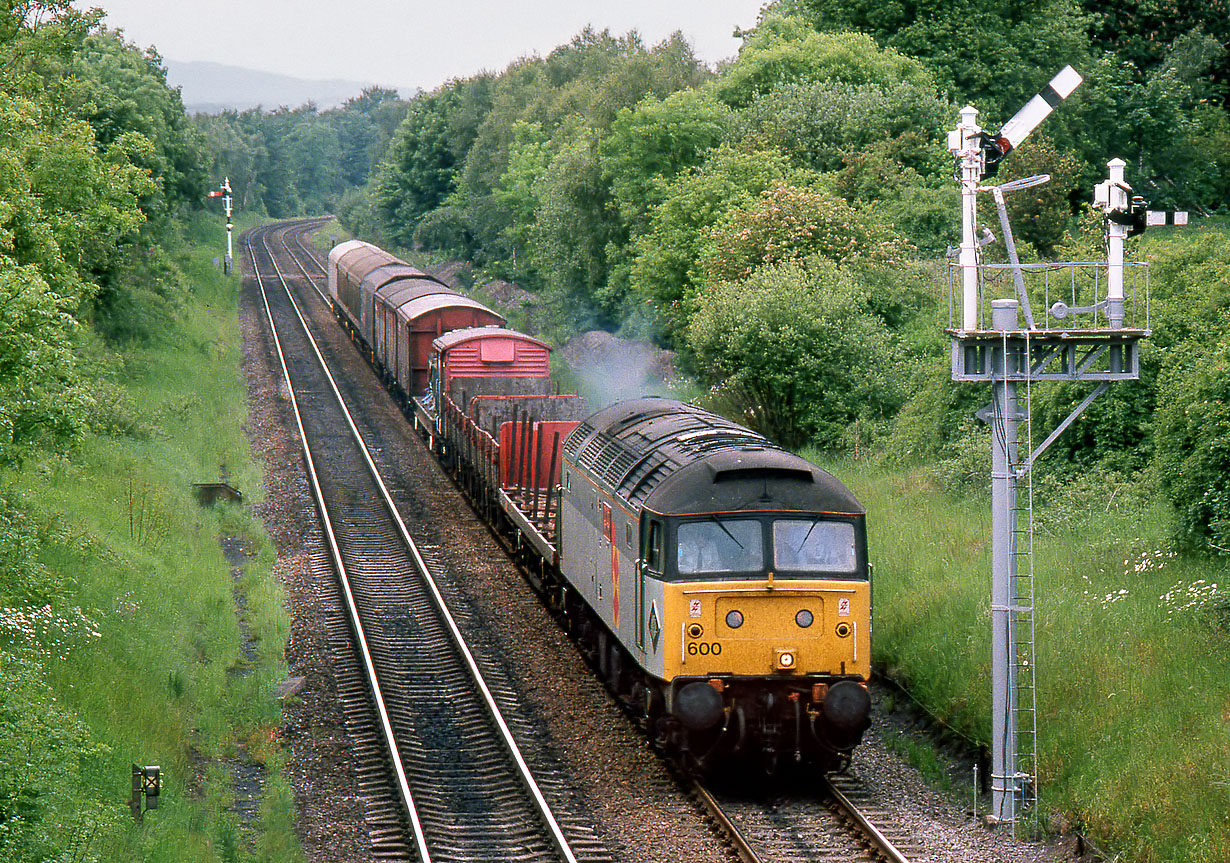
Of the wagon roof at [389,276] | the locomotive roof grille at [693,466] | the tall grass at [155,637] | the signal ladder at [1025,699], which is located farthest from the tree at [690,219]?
the signal ladder at [1025,699]

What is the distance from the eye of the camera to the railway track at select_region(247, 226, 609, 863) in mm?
12531

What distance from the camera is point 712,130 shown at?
4403 cm

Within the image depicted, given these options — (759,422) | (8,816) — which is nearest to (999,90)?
(759,422)

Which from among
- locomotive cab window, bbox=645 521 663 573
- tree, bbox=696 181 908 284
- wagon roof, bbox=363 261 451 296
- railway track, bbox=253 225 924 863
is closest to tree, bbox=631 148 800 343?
tree, bbox=696 181 908 284

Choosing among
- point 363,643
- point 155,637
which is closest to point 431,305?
point 363,643

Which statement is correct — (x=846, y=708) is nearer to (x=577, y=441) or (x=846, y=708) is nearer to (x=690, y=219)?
(x=577, y=441)

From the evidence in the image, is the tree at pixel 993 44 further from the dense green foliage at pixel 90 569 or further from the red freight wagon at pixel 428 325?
the dense green foliage at pixel 90 569

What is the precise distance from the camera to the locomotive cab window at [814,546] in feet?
43.7

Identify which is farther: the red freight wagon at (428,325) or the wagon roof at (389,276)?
the wagon roof at (389,276)

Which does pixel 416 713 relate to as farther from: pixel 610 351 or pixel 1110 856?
pixel 610 351

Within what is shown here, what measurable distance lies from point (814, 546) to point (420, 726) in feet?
17.9

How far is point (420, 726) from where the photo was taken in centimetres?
1575

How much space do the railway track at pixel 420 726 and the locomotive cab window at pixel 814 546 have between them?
10.9ft

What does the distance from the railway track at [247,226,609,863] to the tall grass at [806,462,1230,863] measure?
4.74 metres
